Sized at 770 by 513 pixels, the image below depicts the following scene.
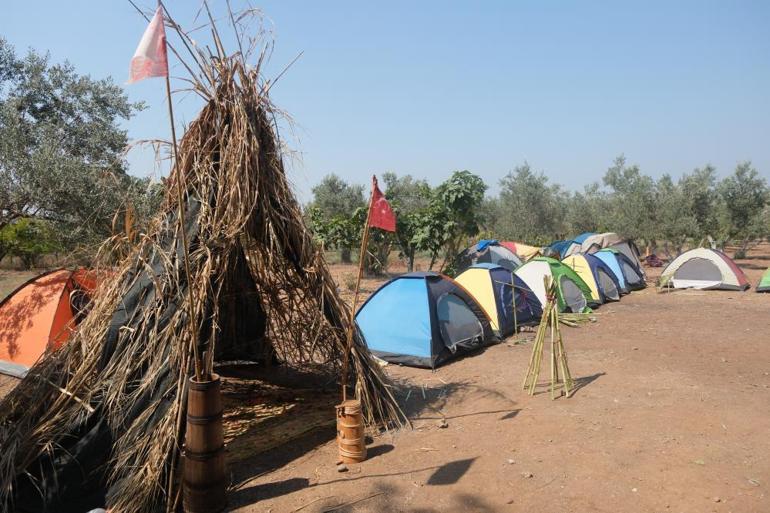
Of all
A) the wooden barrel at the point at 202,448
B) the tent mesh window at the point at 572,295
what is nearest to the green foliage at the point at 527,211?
the tent mesh window at the point at 572,295

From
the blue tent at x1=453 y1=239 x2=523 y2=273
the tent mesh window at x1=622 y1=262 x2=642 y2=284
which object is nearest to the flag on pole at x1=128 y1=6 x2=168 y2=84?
the blue tent at x1=453 y1=239 x2=523 y2=273

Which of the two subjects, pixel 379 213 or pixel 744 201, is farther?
pixel 744 201

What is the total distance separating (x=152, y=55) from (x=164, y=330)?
2.10 m

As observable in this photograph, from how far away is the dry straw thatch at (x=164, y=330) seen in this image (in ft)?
12.7

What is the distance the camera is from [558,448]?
16.3 ft

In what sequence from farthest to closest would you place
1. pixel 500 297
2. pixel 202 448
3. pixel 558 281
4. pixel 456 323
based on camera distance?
Answer: pixel 558 281 → pixel 500 297 → pixel 456 323 → pixel 202 448

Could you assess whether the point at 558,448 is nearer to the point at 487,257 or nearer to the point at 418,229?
the point at 418,229

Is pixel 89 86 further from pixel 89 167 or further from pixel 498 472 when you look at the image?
pixel 498 472

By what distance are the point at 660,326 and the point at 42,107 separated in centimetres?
1257

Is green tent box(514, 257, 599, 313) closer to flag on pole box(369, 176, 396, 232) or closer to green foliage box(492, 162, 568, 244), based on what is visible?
flag on pole box(369, 176, 396, 232)

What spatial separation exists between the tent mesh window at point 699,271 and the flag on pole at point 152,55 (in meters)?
16.1

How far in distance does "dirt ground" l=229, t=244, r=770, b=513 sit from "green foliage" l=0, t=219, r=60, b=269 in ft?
18.8

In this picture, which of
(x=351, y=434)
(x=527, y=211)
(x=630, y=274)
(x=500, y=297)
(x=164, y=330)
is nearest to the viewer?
(x=164, y=330)

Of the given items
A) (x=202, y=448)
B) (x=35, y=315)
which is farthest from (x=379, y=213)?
(x=35, y=315)
